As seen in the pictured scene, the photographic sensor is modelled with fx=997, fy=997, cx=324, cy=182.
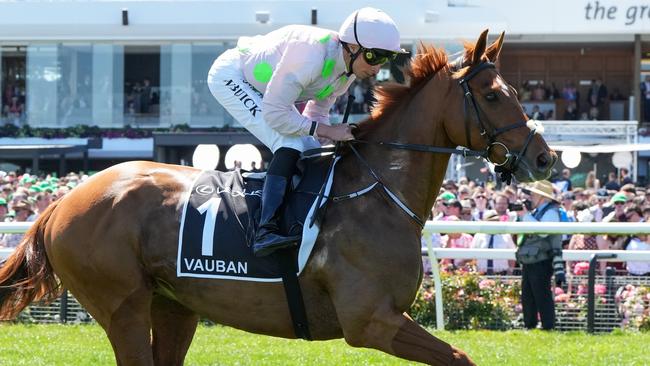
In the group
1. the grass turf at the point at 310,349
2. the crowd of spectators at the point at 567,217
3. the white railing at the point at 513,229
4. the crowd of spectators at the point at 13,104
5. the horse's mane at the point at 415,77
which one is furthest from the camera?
the crowd of spectators at the point at 13,104

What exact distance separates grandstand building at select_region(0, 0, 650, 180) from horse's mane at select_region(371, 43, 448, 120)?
2312cm

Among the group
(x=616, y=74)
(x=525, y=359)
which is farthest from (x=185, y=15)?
(x=525, y=359)

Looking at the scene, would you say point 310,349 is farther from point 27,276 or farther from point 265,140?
point 265,140

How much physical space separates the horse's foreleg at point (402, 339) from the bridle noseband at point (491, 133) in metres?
0.83

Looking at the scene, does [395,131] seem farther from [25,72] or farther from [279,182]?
[25,72]

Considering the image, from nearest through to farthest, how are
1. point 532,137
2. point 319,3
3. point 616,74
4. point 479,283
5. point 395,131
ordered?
point 532,137 < point 395,131 < point 479,283 < point 319,3 < point 616,74

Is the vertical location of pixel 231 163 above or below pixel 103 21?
below

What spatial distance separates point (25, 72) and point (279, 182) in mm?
28483

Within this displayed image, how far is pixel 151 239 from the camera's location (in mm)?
4855

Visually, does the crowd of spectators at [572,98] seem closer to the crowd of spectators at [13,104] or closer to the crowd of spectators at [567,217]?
the crowd of spectators at [13,104]

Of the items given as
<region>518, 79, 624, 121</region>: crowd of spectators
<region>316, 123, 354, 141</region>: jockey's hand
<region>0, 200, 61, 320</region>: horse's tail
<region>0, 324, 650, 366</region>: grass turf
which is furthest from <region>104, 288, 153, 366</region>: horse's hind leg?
<region>518, 79, 624, 121</region>: crowd of spectators

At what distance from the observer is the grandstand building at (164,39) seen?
94.3 feet

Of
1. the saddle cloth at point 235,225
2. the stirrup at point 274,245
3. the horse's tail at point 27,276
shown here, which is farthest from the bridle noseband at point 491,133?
the horse's tail at point 27,276

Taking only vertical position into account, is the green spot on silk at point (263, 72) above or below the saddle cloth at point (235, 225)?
above
